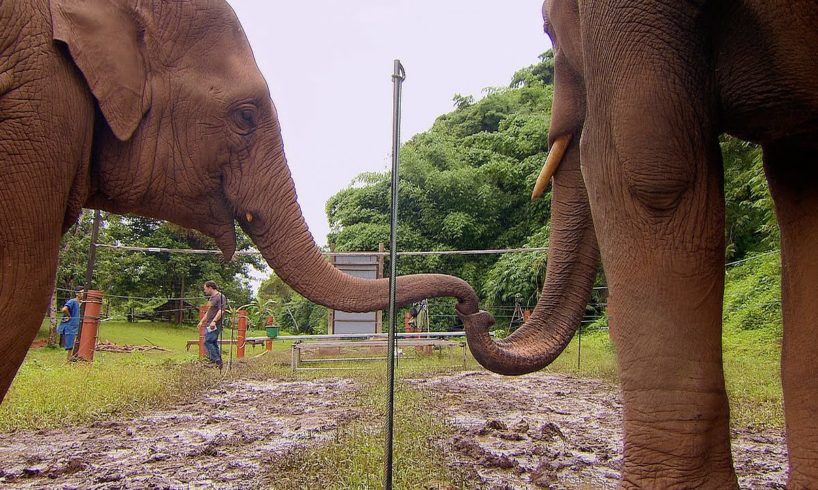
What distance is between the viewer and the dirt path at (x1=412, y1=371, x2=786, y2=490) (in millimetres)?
2879

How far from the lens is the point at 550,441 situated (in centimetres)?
376

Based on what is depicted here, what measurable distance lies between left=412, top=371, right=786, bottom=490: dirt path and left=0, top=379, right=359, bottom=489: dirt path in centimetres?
101

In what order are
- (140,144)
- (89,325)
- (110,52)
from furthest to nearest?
1. (89,325)
2. (140,144)
3. (110,52)

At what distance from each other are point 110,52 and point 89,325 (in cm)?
748

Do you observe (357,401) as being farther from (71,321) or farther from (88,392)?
(71,321)

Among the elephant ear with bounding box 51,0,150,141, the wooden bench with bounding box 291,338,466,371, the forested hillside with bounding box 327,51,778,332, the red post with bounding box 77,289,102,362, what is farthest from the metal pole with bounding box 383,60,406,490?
the forested hillside with bounding box 327,51,778,332

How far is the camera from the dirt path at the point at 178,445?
2945mm

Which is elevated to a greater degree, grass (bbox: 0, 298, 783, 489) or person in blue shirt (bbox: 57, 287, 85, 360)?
person in blue shirt (bbox: 57, 287, 85, 360)

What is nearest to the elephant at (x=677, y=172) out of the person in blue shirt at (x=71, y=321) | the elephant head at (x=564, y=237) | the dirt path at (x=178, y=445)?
the elephant head at (x=564, y=237)

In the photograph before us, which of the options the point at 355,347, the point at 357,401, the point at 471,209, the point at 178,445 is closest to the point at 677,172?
the point at 178,445

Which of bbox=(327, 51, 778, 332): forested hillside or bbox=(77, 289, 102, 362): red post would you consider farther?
bbox=(327, 51, 778, 332): forested hillside

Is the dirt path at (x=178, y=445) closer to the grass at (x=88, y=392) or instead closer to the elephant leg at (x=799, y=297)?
the grass at (x=88, y=392)

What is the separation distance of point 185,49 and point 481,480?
2.16 m

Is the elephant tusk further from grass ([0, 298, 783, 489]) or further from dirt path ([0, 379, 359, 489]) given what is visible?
dirt path ([0, 379, 359, 489])
